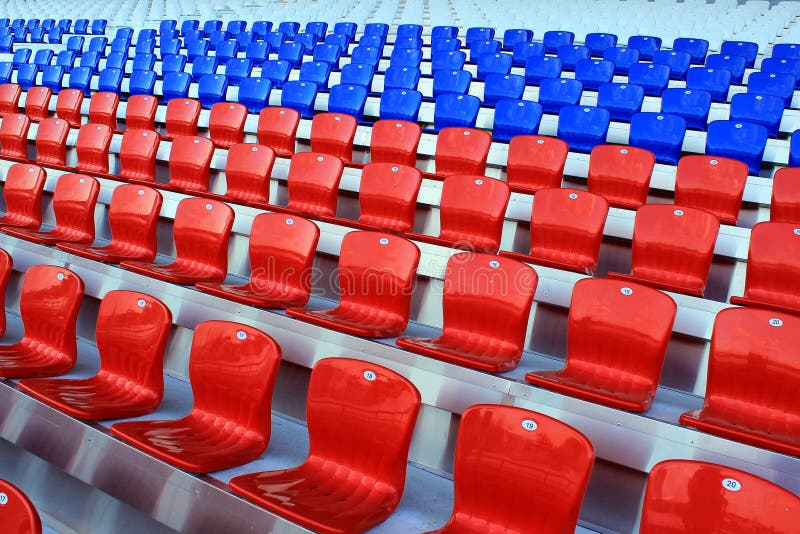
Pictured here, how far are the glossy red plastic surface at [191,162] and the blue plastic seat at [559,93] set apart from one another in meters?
2.44

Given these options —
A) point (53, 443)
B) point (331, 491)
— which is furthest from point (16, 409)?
point (331, 491)

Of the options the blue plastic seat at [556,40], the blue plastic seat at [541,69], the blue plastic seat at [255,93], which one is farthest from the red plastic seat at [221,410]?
the blue plastic seat at [556,40]

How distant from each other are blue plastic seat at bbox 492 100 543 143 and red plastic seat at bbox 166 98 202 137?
78.3 inches

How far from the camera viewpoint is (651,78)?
554cm

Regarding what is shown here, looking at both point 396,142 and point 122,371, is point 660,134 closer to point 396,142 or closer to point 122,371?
point 396,142

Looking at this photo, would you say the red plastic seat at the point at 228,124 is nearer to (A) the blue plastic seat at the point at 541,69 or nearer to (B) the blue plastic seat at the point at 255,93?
(B) the blue plastic seat at the point at 255,93

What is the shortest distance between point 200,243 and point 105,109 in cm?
275

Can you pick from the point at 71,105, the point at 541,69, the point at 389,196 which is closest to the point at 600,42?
the point at 541,69

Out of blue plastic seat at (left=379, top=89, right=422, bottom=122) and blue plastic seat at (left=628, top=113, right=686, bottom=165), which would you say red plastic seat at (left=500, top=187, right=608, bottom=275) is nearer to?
blue plastic seat at (left=628, top=113, right=686, bottom=165)

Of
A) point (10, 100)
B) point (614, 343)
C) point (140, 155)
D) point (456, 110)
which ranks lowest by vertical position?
point (614, 343)

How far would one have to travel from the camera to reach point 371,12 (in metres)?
9.98

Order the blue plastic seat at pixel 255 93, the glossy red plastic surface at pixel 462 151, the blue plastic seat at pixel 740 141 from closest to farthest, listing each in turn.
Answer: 1. the glossy red plastic surface at pixel 462 151
2. the blue plastic seat at pixel 740 141
3. the blue plastic seat at pixel 255 93

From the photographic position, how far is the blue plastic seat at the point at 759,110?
15.1ft

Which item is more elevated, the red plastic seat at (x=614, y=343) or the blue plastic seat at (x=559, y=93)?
the blue plastic seat at (x=559, y=93)
